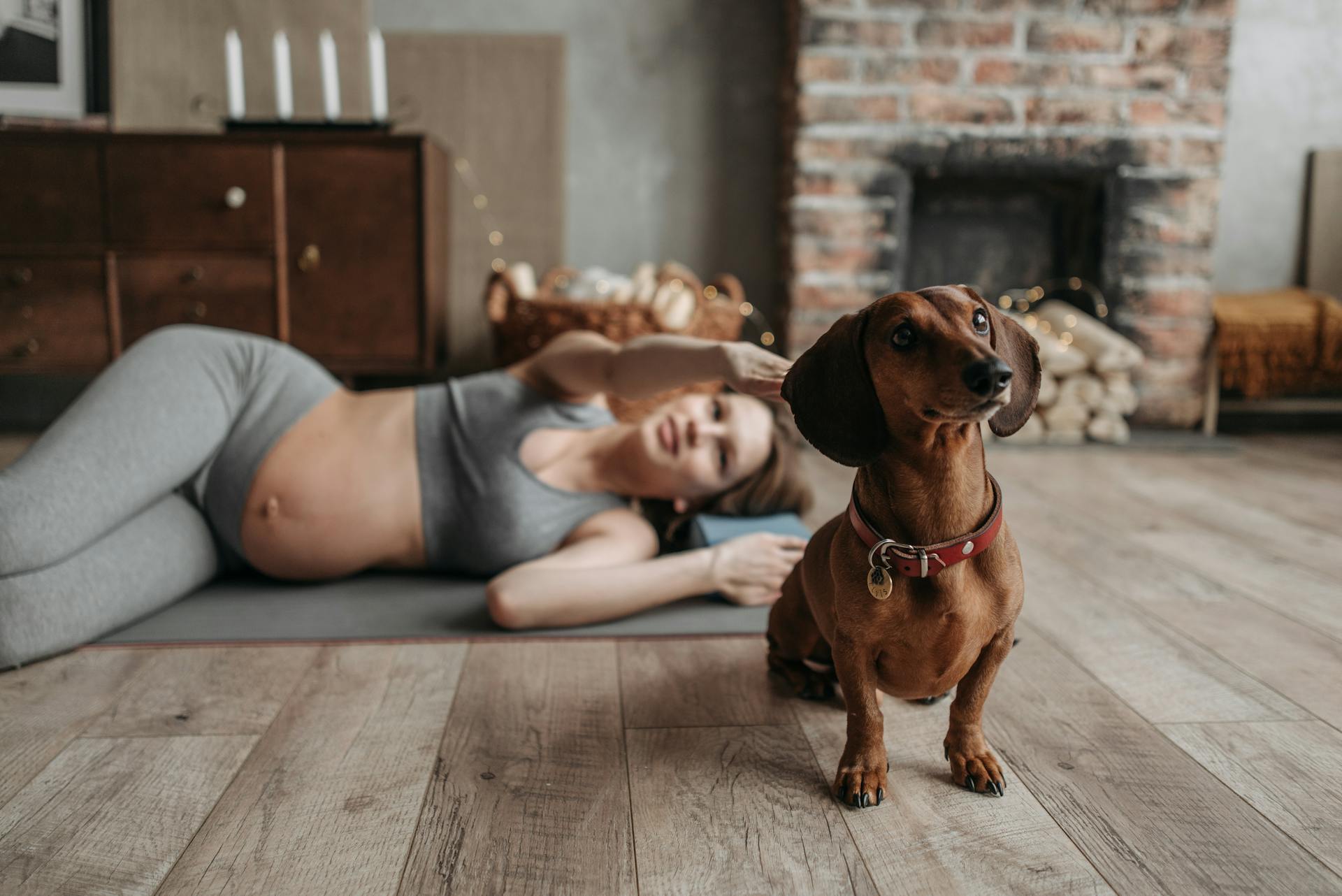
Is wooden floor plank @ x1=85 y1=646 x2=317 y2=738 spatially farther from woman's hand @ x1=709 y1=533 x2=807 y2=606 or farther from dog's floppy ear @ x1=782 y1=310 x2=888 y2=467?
dog's floppy ear @ x1=782 y1=310 x2=888 y2=467

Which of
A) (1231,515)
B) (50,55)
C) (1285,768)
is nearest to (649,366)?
(1285,768)

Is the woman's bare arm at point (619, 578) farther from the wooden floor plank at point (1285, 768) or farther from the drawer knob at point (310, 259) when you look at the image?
the drawer knob at point (310, 259)

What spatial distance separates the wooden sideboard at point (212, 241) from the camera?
108 inches

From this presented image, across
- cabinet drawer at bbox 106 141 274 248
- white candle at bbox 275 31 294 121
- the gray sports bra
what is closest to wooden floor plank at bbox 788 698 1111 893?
the gray sports bra

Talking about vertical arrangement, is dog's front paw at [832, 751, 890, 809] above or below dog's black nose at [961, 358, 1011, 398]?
below

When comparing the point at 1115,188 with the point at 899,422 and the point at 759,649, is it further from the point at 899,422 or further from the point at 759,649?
the point at 899,422

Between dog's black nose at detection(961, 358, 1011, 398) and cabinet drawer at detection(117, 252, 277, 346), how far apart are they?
100 inches

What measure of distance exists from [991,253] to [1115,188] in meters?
0.45

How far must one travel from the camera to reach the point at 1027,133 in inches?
122

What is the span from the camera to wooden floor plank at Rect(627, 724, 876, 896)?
827 mm

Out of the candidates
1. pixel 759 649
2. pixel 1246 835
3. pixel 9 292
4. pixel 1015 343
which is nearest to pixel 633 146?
pixel 9 292

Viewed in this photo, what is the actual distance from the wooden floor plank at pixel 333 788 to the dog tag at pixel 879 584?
1.59ft

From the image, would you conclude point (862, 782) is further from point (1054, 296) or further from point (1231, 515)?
point (1054, 296)

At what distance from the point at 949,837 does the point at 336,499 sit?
105 cm
